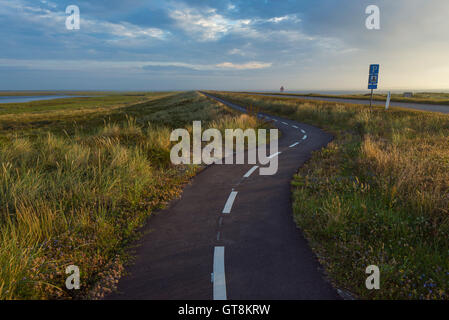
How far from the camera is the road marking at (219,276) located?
114 inches

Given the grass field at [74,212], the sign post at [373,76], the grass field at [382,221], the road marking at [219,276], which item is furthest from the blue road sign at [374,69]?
the road marking at [219,276]

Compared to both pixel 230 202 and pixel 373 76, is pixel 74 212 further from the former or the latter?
pixel 373 76

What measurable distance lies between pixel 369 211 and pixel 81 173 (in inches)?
290
